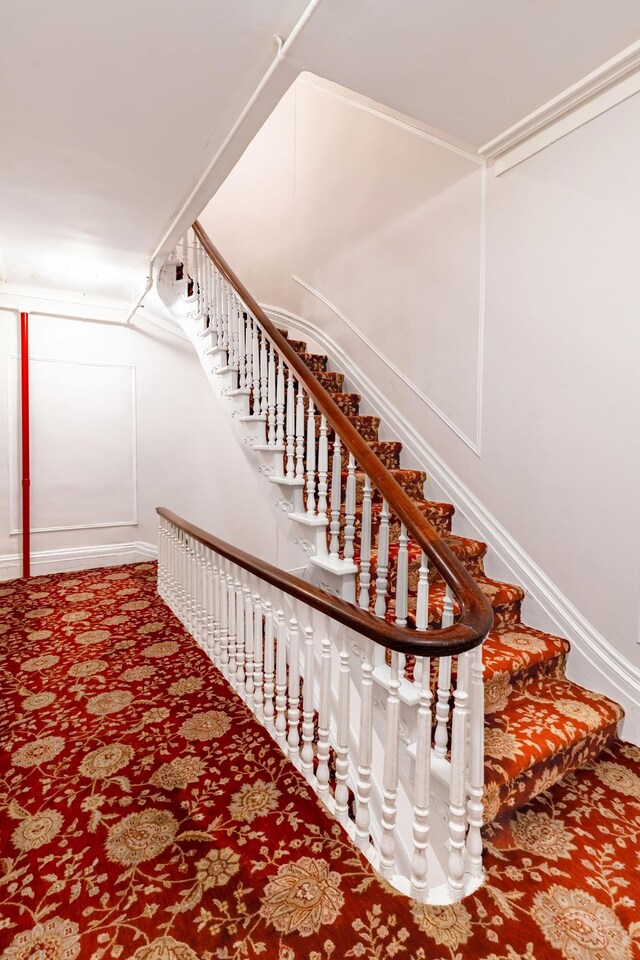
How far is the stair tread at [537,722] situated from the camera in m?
Result: 1.66

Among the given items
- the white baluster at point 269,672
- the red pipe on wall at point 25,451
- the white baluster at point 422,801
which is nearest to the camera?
the white baluster at point 422,801

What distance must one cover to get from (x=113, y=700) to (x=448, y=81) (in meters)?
3.42

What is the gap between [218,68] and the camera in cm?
198

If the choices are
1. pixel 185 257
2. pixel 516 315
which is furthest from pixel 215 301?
pixel 516 315

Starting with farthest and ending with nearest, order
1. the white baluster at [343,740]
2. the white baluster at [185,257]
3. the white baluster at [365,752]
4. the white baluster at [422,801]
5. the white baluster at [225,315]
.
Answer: the white baluster at [185,257]
the white baluster at [225,315]
the white baluster at [343,740]
the white baluster at [365,752]
the white baluster at [422,801]

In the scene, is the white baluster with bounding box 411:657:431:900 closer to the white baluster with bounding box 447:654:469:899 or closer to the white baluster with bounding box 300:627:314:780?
the white baluster with bounding box 447:654:469:899

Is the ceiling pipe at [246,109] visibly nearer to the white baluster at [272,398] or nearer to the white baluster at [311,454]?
the white baluster at [272,398]

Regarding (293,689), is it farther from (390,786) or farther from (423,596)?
(423,596)

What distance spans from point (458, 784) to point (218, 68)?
2851mm

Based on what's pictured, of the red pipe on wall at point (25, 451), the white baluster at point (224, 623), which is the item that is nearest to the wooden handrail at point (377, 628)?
the white baluster at point (224, 623)

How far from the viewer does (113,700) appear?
8.06 feet

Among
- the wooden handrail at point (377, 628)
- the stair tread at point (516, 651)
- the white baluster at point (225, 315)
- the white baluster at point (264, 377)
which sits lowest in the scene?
the stair tread at point (516, 651)

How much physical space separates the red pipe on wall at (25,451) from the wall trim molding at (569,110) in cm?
433

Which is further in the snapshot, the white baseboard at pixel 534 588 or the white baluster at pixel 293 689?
the white baseboard at pixel 534 588
